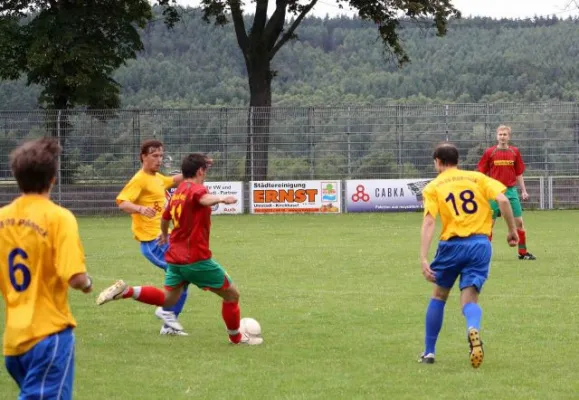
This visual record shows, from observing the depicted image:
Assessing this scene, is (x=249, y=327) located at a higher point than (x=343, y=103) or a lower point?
lower

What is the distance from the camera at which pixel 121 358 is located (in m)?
9.54

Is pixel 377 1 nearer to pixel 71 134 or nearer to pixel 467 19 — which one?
pixel 71 134

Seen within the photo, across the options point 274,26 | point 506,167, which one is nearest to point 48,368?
point 506,167

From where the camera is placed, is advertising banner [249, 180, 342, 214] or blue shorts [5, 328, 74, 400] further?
advertising banner [249, 180, 342, 214]

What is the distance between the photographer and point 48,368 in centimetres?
538

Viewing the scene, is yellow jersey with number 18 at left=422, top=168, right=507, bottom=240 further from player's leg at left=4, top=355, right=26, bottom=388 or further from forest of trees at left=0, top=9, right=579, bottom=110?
forest of trees at left=0, top=9, right=579, bottom=110

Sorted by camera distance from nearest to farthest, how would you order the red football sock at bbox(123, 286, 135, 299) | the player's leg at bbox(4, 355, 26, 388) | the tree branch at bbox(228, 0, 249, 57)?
the player's leg at bbox(4, 355, 26, 388)
the red football sock at bbox(123, 286, 135, 299)
the tree branch at bbox(228, 0, 249, 57)

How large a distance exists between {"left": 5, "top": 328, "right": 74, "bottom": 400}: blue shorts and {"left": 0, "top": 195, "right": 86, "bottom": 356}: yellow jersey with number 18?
39mm

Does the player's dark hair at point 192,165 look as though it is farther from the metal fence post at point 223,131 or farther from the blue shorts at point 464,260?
the metal fence post at point 223,131

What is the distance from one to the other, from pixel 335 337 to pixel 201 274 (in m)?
1.49

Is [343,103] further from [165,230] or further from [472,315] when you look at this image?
[472,315]

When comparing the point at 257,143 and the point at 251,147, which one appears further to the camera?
the point at 257,143

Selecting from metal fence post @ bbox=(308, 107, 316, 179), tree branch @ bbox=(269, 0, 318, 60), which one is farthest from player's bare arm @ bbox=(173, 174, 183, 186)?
tree branch @ bbox=(269, 0, 318, 60)

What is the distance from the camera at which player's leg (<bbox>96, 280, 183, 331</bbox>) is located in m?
9.46
